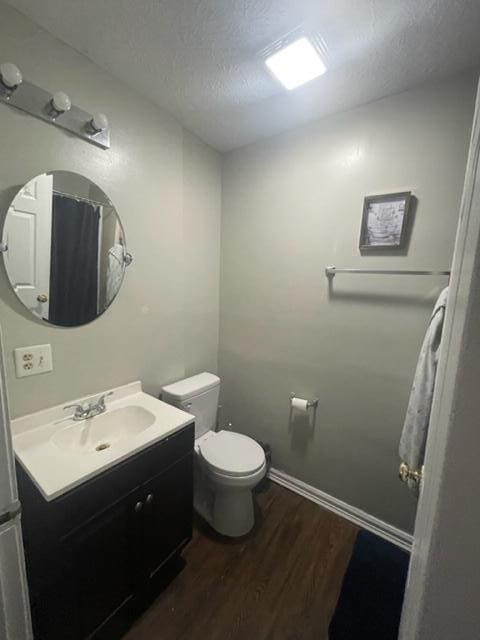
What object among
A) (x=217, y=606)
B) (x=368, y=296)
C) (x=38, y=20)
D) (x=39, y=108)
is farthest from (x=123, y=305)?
(x=217, y=606)

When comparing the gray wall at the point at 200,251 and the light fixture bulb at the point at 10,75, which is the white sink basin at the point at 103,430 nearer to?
the gray wall at the point at 200,251

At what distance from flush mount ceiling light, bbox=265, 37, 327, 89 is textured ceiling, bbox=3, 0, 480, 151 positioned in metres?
0.05

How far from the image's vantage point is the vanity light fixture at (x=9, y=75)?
0.93 m

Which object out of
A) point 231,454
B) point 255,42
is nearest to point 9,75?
point 255,42

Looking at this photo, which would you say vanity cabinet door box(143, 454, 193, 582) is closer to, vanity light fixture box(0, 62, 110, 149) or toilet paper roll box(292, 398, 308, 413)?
toilet paper roll box(292, 398, 308, 413)

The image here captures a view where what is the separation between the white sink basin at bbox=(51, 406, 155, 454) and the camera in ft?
4.01

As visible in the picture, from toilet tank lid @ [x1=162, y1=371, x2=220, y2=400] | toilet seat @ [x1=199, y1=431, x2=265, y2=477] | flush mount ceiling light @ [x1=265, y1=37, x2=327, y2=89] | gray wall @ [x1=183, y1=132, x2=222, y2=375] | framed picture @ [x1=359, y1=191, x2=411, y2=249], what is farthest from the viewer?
gray wall @ [x1=183, y1=132, x2=222, y2=375]

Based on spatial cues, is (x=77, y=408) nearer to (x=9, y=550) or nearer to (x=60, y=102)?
(x=9, y=550)

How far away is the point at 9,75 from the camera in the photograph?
3.08 feet

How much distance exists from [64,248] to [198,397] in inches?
45.5

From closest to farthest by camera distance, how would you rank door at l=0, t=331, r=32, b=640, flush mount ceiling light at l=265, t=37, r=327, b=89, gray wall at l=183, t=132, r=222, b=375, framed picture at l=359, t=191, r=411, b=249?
door at l=0, t=331, r=32, b=640
flush mount ceiling light at l=265, t=37, r=327, b=89
framed picture at l=359, t=191, r=411, b=249
gray wall at l=183, t=132, r=222, b=375

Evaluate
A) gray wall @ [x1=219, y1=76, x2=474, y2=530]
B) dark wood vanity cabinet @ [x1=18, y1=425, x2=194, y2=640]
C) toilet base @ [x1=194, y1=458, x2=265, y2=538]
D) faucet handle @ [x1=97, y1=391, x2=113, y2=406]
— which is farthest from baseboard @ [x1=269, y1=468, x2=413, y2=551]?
faucet handle @ [x1=97, y1=391, x2=113, y2=406]

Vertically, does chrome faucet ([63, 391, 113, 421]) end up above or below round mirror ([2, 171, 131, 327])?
below

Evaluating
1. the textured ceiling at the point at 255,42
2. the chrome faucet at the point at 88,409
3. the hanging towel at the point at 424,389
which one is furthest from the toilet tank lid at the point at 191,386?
the textured ceiling at the point at 255,42
